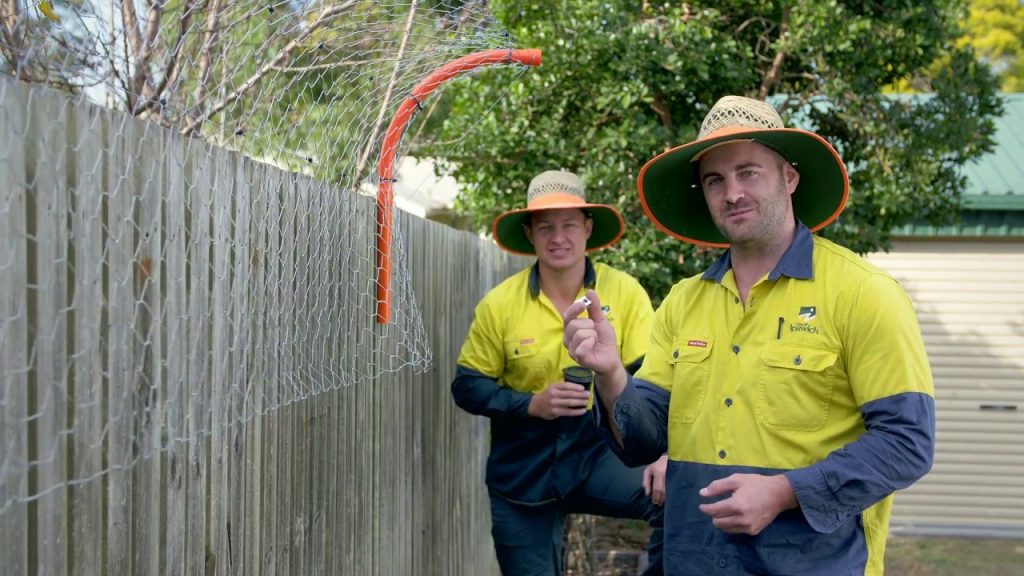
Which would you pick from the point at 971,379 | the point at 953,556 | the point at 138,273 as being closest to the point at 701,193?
the point at 138,273

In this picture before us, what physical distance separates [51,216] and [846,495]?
2.04 m

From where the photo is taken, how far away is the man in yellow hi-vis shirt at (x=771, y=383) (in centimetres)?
293

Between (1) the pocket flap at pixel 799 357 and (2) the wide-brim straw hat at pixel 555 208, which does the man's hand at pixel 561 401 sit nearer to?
(2) the wide-brim straw hat at pixel 555 208

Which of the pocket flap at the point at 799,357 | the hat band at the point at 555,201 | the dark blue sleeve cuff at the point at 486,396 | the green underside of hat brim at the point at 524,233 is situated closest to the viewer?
the pocket flap at the point at 799,357

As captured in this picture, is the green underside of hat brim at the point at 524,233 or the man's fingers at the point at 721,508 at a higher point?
the green underside of hat brim at the point at 524,233

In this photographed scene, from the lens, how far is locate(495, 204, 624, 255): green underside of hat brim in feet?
18.9

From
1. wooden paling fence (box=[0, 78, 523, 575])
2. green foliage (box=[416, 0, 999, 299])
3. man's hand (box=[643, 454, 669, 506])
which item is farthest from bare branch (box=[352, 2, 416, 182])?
green foliage (box=[416, 0, 999, 299])

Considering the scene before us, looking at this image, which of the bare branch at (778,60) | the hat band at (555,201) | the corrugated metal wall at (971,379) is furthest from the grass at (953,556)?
the hat band at (555,201)

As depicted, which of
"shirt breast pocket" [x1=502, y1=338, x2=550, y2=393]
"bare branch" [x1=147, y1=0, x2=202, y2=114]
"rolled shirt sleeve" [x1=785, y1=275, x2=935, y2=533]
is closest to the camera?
"bare branch" [x1=147, y1=0, x2=202, y2=114]

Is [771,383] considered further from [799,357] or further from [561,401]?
[561,401]

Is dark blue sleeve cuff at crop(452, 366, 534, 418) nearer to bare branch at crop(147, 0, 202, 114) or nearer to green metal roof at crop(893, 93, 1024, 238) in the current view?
bare branch at crop(147, 0, 202, 114)

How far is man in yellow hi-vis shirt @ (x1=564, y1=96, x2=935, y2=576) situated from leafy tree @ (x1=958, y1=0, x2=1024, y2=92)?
2672 cm

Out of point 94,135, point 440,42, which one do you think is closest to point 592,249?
point 440,42

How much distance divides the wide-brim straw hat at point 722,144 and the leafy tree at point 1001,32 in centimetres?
2621
